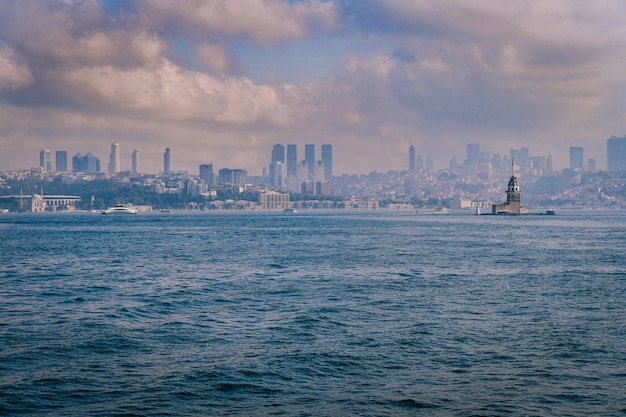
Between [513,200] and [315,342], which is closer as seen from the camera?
[315,342]

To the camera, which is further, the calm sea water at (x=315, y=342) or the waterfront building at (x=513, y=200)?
the waterfront building at (x=513, y=200)

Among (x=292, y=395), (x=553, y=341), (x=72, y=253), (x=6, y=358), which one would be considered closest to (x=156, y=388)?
(x=292, y=395)

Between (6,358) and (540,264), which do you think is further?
(540,264)

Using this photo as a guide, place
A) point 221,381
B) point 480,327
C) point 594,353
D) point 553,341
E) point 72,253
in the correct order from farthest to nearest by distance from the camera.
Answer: point 72,253
point 480,327
point 553,341
point 594,353
point 221,381

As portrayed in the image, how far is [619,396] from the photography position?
52.3 ft

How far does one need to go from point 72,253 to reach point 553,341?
150 feet

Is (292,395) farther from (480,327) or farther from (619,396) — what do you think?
(480,327)

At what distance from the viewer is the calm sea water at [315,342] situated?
1571 cm

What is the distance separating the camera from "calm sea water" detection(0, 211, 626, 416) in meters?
15.7

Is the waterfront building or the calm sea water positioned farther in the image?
the waterfront building

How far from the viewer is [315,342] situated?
70.1 feet

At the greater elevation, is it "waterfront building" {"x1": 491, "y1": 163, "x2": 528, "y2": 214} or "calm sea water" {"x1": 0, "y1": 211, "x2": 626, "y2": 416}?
"waterfront building" {"x1": 491, "y1": 163, "x2": 528, "y2": 214}

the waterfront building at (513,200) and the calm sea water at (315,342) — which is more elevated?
the waterfront building at (513,200)

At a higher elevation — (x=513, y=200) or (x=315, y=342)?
(x=513, y=200)
